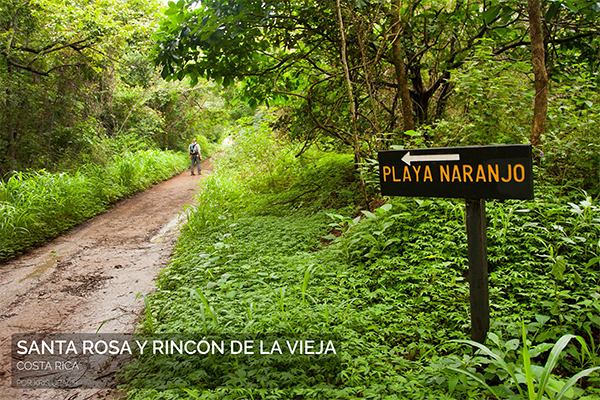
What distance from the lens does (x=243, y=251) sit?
4.54 m

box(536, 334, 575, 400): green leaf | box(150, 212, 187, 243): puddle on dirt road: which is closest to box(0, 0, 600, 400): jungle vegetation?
box(536, 334, 575, 400): green leaf

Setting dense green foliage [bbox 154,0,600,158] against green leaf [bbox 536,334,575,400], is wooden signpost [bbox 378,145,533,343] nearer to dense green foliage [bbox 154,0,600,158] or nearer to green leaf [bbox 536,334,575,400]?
green leaf [bbox 536,334,575,400]

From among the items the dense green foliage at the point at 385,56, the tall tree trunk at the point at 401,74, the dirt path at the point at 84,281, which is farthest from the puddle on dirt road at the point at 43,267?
the tall tree trunk at the point at 401,74

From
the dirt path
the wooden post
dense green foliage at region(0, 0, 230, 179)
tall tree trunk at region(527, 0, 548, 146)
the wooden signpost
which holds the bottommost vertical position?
the dirt path

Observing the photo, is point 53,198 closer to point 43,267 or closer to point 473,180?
point 43,267

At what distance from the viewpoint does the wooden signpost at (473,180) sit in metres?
1.78

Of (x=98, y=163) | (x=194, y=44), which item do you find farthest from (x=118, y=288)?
(x=98, y=163)

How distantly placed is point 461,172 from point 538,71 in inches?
111

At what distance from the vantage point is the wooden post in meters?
2.00

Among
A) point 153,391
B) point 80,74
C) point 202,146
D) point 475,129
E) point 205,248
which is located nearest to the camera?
point 153,391

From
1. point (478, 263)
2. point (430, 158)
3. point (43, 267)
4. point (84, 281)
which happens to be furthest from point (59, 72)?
point (478, 263)

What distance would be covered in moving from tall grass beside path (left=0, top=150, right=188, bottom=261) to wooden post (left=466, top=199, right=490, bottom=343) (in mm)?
6502

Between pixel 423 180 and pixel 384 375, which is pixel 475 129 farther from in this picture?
pixel 384 375

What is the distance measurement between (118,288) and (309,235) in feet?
8.15
